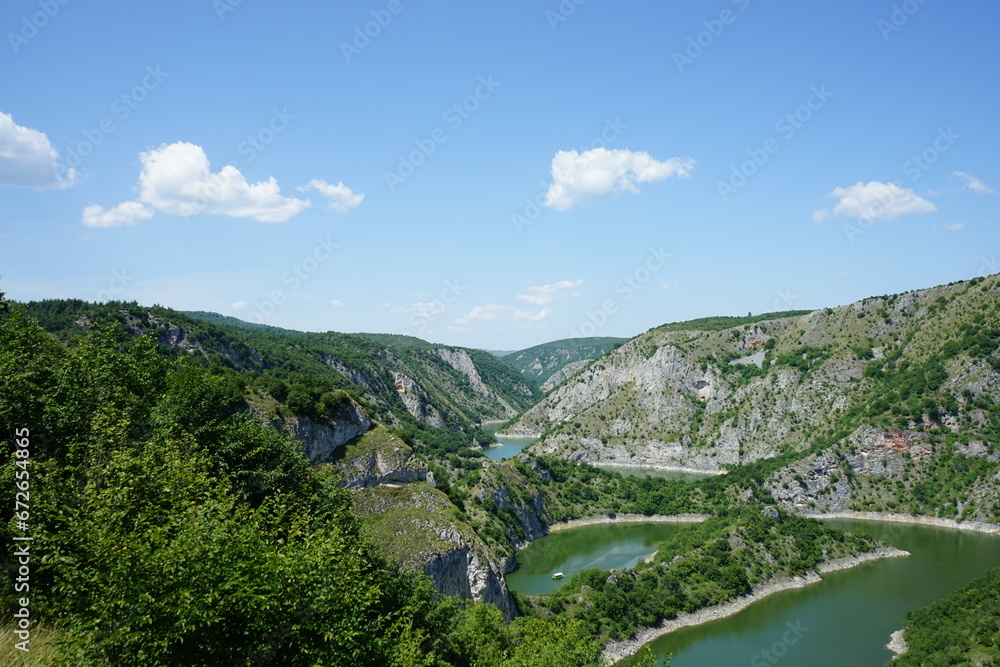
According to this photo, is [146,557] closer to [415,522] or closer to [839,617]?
[415,522]

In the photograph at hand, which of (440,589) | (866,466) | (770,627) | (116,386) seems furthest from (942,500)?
(116,386)

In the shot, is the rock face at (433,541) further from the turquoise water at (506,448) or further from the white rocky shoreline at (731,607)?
the turquoise water at (506,448)

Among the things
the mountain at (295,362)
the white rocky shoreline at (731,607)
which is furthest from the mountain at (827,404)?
the mountain at (295,362)

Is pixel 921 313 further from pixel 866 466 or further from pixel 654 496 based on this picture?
pixel 654 496

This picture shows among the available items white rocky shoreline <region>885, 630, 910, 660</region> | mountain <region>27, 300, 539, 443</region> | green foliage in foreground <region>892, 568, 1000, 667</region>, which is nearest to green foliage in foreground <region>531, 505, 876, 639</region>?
white rocky shoreline <region>885, 630, 910, 660</region>

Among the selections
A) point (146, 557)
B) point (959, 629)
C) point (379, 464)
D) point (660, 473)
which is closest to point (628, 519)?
point (660, 473)

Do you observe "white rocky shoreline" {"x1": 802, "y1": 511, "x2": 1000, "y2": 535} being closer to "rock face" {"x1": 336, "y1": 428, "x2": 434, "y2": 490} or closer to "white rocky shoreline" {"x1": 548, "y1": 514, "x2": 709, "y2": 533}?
"white rocky shoreline" {"x1": 548, "y1": 514, "x2": 709, "y2": 533}
